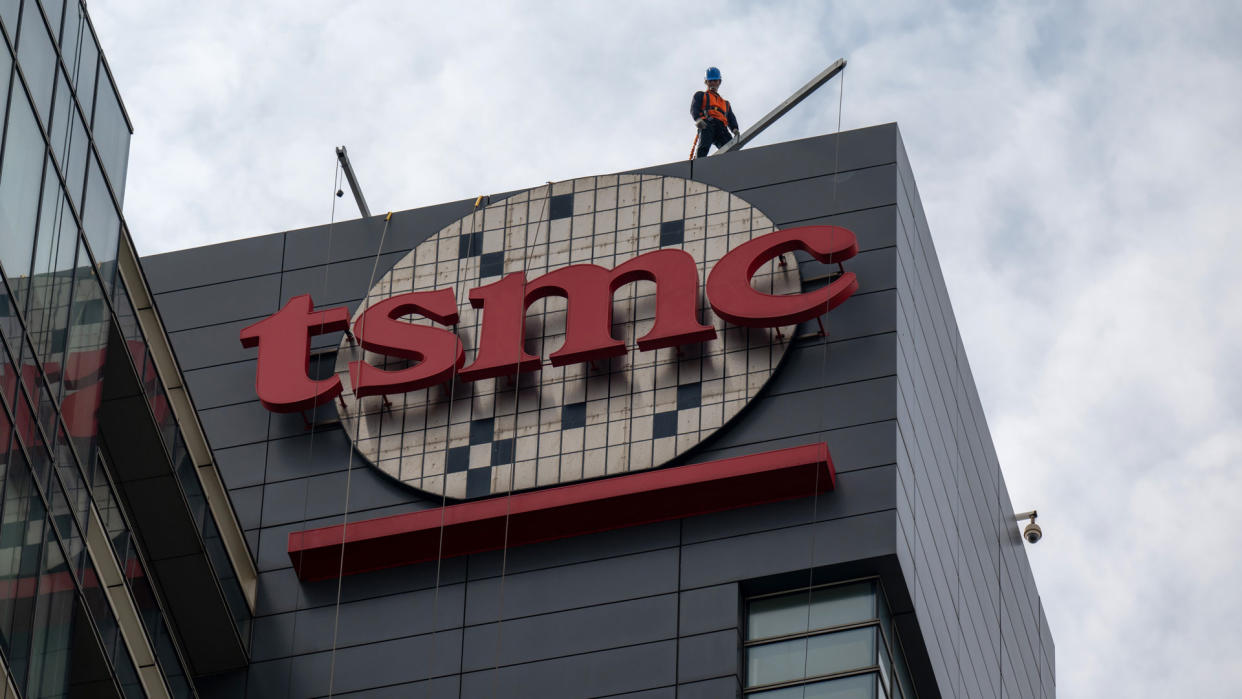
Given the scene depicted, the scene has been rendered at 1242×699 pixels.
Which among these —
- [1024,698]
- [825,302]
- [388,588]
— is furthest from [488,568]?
[1024,698]

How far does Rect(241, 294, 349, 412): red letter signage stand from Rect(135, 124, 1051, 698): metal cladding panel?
0.68 meters

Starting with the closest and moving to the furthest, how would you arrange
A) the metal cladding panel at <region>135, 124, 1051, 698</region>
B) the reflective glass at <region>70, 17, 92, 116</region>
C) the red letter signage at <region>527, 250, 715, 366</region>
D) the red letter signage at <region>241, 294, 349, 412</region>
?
1. the reflective glass at <region>70, 17, 92, 116</region>
2. the metal cladding panel at <region>135, 124, 1051, 698</region>
3. the red letter signage at <region>527, 250, 715, 366</region>
4. the red letter signage at <region>241, 294, 349, 412</region>

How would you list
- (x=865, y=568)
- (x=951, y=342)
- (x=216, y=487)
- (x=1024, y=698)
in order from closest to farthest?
1. (x=865, y=568)
2. (x=216, y=487)
3. (x=951, y=342)
4. (x=1024, y=698)

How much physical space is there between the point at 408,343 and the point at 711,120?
991 cm

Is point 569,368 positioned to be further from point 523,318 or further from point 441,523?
point 441,523

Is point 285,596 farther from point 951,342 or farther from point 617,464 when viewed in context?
point 951,342

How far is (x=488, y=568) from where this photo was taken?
45.8 meters

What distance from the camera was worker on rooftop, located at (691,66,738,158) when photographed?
5341 cm

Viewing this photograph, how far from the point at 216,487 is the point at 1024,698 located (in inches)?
934

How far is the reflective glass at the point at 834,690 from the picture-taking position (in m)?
41.8

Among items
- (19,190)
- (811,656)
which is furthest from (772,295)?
(19,190)

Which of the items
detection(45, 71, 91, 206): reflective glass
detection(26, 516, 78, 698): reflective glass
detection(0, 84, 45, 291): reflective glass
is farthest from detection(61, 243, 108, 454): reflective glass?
detection(0, 84, 45, 291): reflective glass

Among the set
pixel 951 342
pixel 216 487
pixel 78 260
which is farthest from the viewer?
pixel 951 342

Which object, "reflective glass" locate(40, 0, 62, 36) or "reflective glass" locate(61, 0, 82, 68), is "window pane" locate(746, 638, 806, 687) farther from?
"reflective glass" locate(40, 0, 62, 36)
